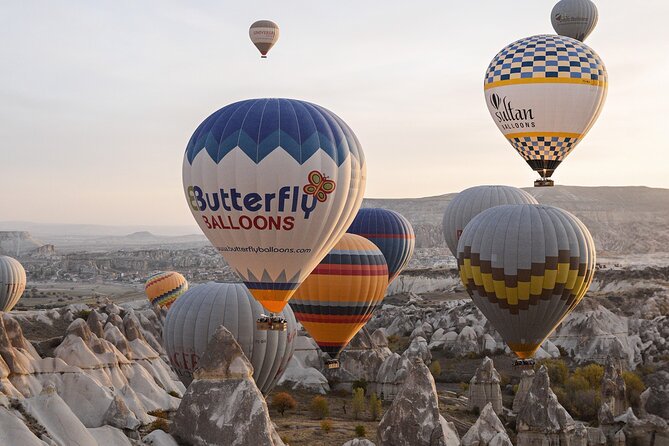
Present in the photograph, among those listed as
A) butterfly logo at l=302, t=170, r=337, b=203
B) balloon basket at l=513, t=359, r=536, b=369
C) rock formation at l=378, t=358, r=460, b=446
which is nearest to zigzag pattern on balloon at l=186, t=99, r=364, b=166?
butterfly logo at l=302, t=170, r=337, b=203

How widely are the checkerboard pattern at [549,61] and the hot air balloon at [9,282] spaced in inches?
1565

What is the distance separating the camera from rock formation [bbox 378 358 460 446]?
20.5 m

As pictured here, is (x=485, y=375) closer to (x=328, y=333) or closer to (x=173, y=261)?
(x=328, y=333)

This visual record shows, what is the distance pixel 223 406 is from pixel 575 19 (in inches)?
879

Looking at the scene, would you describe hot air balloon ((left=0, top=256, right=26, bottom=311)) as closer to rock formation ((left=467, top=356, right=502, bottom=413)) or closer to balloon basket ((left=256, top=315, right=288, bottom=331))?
rock formation ((left=467, top=356, right=502, bottom=413))

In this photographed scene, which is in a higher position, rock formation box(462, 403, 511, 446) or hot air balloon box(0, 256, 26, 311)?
hot air balloon box(0, 256, 26, 311)

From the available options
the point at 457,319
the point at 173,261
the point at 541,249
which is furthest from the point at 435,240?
the point at 541,249

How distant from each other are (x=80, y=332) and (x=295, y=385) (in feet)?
33.7

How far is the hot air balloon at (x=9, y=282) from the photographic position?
196ft

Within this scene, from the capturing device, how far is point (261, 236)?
22.4m

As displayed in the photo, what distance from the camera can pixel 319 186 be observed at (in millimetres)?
22250

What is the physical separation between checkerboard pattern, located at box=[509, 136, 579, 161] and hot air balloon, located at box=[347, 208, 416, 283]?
1064 centimetres

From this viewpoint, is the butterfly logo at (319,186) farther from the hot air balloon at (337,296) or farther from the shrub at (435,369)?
the shrub at (435,369)

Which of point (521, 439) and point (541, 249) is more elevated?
point (541, 249)
